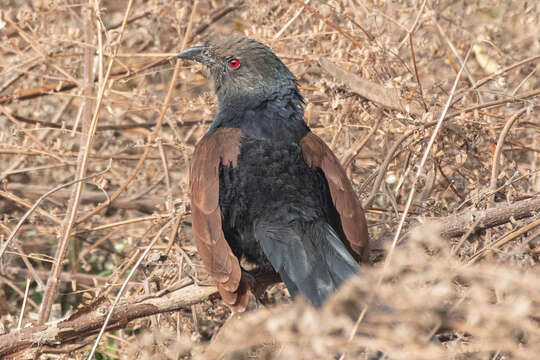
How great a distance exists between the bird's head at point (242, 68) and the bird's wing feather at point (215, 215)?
1.20 feet

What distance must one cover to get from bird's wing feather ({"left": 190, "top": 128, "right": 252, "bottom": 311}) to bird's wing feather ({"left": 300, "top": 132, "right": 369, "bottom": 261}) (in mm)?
343

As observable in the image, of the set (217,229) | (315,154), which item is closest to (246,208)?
(217,229)

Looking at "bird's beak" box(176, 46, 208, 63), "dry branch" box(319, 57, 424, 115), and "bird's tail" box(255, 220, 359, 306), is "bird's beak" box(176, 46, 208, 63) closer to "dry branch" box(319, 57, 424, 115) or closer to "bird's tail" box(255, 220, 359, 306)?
"dry branch" box(319, 57, 424, 115)

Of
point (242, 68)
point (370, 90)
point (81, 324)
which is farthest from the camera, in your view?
point (242, 68)

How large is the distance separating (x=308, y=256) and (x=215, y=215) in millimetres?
456

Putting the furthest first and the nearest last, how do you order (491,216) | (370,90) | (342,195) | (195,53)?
(195,53)
(370,90)
(342,195)
(491,216)

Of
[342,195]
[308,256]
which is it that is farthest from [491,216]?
[308,256]

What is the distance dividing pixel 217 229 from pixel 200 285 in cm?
24

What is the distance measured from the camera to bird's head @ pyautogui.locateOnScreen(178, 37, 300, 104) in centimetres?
329

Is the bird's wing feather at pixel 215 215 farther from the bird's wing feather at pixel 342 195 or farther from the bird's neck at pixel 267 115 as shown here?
the bird's wing feather at pixel 342 195

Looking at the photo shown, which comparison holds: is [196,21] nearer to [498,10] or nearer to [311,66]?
[311,66]

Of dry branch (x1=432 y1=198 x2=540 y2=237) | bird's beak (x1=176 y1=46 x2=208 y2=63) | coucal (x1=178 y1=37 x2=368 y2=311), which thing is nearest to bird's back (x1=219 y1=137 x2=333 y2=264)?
coucal (x1=178 y1=37 x2=368 y2=311)

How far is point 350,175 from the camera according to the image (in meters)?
3.54

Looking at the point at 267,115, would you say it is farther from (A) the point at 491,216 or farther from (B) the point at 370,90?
(A) the point at 491,216
